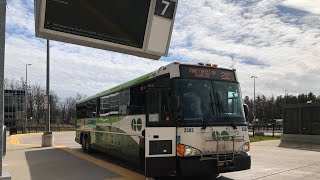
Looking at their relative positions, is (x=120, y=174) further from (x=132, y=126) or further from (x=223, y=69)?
(x=223, y=69)

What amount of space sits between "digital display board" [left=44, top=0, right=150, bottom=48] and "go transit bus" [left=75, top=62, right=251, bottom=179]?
1.39 metres

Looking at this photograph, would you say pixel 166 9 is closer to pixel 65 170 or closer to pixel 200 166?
pixel 200 166

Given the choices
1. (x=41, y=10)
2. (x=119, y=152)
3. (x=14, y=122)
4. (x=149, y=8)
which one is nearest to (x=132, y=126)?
(x=119, y=152)

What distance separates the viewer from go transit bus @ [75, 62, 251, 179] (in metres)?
9.12

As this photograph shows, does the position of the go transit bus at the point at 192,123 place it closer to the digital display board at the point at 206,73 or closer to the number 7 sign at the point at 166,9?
the digital display board at the point at 206,73

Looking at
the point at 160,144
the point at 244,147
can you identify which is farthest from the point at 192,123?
the point at 244,147

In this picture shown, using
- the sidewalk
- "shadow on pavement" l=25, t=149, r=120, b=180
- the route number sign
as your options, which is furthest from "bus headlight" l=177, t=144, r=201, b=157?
"shadow on pavement" l=25, t=149, r=120, b=180

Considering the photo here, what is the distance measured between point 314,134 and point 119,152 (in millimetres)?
13133

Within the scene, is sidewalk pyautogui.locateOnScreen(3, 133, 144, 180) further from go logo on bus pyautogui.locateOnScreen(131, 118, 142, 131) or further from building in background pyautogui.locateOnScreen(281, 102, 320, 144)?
building in background pyautogui.locateOnScreen(281, 102, 320, 144)

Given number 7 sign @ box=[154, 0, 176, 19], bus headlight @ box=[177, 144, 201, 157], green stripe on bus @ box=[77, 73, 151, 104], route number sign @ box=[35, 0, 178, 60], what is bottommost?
bus headlight @ box=[177, 144, 201, 157]

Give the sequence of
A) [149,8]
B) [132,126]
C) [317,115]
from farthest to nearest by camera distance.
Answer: [317,115], [132,126], [149,8]

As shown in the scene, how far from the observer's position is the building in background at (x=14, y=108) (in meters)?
81.9

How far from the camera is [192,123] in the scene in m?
9.48

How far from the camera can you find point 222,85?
1031 cm
